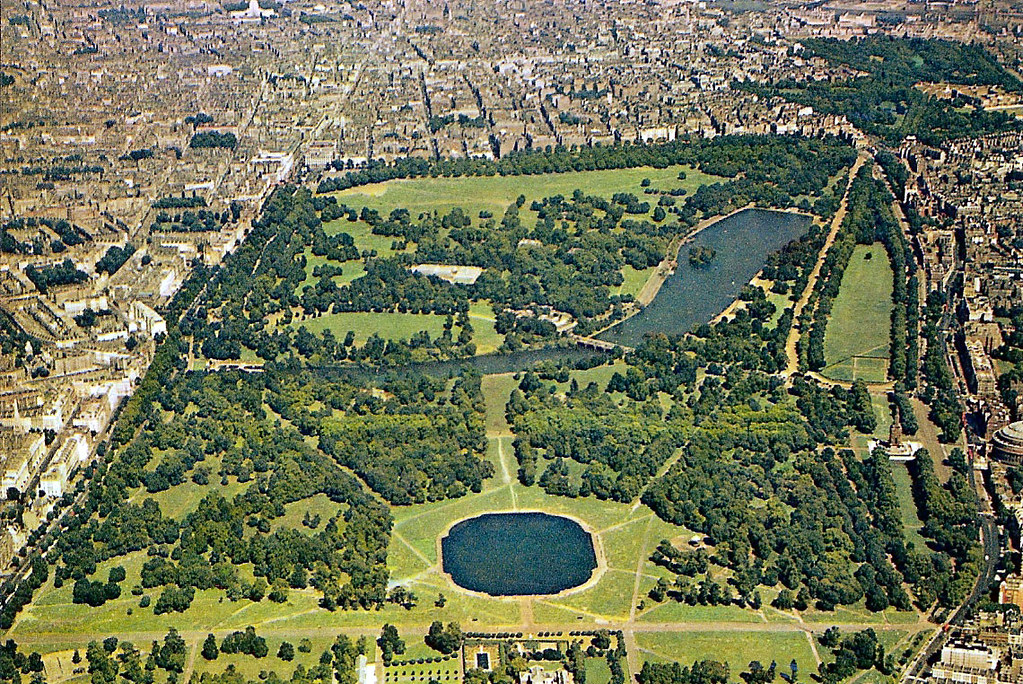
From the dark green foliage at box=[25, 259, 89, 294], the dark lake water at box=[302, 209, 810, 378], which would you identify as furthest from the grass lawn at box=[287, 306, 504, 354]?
the dark green foliage at box=[25, 259, 89, 294]

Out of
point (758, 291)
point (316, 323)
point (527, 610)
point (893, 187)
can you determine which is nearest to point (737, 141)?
point (893, 187)

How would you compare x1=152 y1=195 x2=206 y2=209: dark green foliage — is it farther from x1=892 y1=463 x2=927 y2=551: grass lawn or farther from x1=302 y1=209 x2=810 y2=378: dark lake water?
x1=892 y1=463 x2=927 y2=551: grass lawn

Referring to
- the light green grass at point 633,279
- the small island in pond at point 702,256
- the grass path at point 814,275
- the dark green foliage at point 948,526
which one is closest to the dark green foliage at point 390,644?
the dark green foliage at point 948,526

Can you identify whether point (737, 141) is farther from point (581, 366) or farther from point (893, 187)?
point (581, 366)

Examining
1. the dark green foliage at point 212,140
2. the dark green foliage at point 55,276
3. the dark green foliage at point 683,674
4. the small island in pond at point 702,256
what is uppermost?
the dark green foliage at point 212,140

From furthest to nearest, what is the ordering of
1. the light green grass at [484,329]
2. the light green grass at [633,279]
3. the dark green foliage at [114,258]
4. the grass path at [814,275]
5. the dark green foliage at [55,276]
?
the dark green foliage at [114,258] → the light green grass at [633,279] → the dark green foliage at [55,276] → the light green grass at [484,329] → the grass path at [814,275]

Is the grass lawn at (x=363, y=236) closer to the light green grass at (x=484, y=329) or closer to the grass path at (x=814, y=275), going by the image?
the light green grass at (x=484, y=329)

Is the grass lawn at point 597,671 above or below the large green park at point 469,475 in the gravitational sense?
below

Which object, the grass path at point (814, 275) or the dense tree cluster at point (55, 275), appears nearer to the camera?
the grass path at point (814, 275)
